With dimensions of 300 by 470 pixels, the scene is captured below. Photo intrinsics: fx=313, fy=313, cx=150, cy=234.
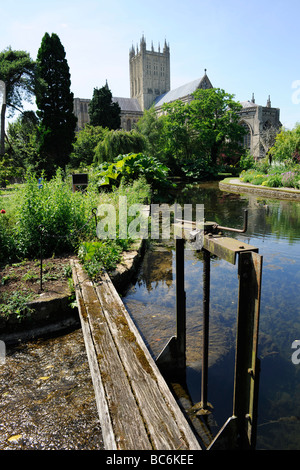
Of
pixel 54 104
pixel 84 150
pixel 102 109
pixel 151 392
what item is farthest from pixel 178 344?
pixel 102 109

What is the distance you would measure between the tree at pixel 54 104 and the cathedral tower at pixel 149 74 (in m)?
48.1

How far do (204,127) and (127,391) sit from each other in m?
30.5

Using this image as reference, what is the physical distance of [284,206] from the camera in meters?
12.0

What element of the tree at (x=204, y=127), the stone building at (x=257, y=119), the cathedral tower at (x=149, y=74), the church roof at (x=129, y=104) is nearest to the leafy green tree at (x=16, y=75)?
the tree at (x=204, y=127)

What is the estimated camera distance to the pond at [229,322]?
7.99 feet

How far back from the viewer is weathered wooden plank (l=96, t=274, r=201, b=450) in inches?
66.4

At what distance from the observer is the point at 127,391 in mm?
2090

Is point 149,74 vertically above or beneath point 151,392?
above

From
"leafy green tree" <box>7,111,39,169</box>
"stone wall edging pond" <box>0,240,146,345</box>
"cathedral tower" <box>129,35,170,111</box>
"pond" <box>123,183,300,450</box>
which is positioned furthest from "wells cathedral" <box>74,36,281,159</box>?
"stone wall edging pond" <box>0,240,146,345</box>

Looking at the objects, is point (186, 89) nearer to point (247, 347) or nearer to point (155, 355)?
point (155, 355)

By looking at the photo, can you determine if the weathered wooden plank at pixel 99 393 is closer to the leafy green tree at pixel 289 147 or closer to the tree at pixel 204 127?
the leafy green tree at pixel 289 147
